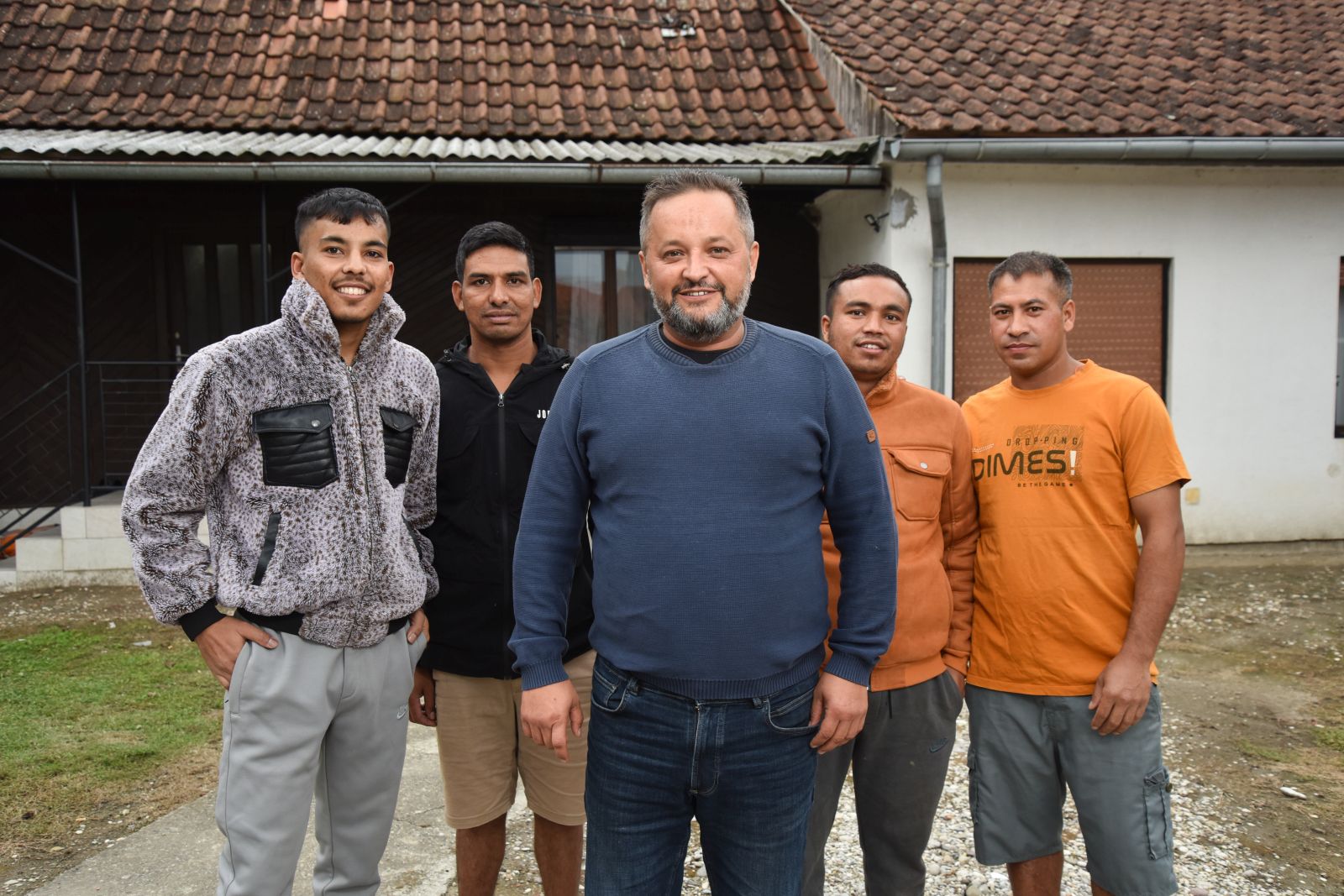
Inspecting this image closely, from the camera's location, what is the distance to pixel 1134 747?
2352mm

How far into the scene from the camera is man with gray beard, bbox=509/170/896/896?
6.23ft

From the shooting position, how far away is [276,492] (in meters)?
2.21

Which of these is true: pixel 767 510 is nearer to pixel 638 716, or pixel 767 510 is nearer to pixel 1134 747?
pixel 638 716

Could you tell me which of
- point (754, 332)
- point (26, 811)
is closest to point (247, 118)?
point (26, 811)

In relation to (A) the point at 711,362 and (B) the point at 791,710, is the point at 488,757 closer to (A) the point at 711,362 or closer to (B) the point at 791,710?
(B) the point at 791,710

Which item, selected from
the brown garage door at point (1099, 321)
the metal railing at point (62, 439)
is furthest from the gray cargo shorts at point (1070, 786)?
the metal railing at point (62, 439)

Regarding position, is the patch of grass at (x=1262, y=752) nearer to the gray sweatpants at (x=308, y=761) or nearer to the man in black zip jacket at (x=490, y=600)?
the man in black zip jacket at (x=490, y=600)

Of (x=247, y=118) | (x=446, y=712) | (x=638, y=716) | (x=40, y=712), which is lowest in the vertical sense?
(x=40, y=712)

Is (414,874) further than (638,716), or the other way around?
(414,874)

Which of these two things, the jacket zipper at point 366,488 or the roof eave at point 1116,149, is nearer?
the jacket zipper at point 366,488

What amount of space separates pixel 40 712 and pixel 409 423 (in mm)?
3510

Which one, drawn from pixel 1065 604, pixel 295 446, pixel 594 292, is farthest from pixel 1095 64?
pixel 295 446

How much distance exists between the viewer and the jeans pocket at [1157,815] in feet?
7.58

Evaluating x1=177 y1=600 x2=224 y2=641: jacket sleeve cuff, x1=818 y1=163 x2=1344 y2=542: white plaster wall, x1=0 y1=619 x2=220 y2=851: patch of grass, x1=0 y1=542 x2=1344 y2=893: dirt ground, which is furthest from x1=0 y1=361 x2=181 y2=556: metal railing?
x1=177 y1=600 x2=224 y2=641: jacket sleeve cuff
